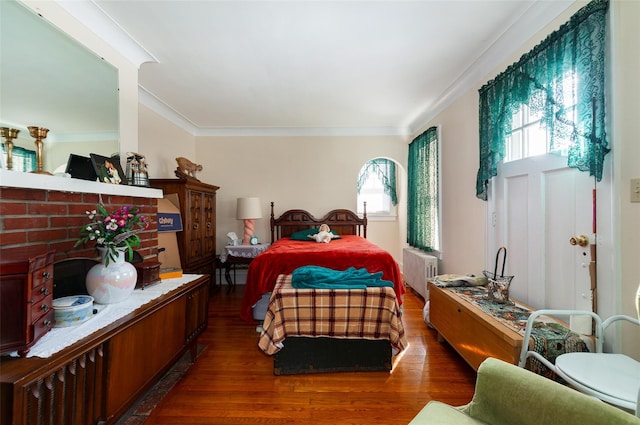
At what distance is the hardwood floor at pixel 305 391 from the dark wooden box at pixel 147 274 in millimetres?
766

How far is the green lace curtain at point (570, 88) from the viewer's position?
4.83 ft

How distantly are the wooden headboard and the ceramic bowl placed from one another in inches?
132

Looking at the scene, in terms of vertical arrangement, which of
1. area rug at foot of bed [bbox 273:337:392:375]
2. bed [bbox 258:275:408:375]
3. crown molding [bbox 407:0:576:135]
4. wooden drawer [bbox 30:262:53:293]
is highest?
crown molding [bbox 407:0:576:135]

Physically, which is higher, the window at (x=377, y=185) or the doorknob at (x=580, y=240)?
the window at (x=377, y=185)

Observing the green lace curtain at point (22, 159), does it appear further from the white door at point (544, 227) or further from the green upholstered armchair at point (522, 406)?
the white door at point (544, 227)

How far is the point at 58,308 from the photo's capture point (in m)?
1.25

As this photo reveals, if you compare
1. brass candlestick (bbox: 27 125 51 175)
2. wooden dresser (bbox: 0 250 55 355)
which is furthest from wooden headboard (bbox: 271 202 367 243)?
wooden dresser (bbox: 0 250 55 355)

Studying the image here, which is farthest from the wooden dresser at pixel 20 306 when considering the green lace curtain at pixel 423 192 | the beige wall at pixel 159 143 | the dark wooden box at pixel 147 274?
the green lace curtain at pixel 423 192

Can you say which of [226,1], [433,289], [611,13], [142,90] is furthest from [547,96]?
[142,90]

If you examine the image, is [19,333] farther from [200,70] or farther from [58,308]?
[200,70]

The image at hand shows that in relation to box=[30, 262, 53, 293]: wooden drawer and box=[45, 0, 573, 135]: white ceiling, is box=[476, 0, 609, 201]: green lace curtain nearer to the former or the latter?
box=[45, 0, 573, 135]: white ceiling

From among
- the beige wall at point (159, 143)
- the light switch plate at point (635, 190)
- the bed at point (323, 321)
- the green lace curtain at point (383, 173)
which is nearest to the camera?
the light switch plate at point (635, 190)

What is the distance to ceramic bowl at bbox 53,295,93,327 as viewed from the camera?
1.24m

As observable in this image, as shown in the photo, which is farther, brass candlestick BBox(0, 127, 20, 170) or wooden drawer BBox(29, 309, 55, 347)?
brass candlestick BBox(0, 127, 20, 170)
